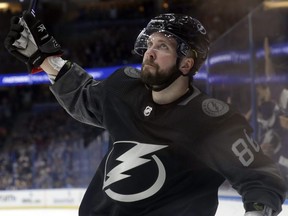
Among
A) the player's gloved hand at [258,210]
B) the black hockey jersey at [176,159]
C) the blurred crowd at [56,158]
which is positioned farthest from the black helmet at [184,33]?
the blurred crowd at [56,158]

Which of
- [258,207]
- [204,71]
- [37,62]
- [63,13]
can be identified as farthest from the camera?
[63,13]

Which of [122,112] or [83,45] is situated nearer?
[122,112]

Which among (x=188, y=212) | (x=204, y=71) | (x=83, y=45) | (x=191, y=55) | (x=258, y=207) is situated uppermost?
(x=191, y=55)

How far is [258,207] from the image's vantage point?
4.95 feet

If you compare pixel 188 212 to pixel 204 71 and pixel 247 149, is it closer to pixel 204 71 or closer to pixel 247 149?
pixel 247 149

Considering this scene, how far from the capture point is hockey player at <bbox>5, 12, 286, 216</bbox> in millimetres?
1589

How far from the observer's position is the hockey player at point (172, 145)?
5.21 feet

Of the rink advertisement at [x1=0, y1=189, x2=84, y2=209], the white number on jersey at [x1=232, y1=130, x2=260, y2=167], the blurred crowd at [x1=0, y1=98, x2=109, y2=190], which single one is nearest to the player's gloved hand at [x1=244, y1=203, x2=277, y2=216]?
the white number on jersey at [x1=232, y1=130, x2=260, y2=167]

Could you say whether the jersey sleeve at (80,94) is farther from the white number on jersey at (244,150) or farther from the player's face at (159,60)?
the white number on jersey at (244,150)

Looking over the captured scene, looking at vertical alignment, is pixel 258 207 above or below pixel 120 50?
above

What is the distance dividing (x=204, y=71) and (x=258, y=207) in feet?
11.8

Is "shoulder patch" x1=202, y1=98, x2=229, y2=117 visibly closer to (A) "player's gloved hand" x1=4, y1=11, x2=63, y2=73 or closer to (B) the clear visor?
(B) the clear visor

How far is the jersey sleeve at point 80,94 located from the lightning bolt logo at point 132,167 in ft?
0.72

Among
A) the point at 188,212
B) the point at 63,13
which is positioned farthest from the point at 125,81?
the point at 63,13
